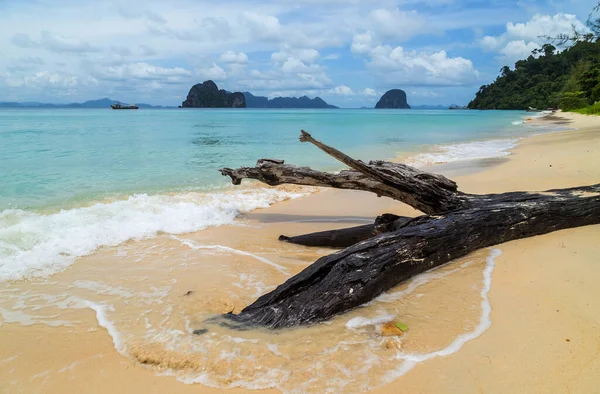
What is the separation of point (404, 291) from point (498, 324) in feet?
3.14

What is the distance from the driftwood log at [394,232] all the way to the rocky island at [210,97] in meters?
190

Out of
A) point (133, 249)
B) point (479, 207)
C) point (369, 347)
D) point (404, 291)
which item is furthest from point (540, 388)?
point (133, 249)

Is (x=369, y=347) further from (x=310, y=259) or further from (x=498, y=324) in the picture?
(x=310, y=259)

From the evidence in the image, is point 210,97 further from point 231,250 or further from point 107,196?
point 231,250

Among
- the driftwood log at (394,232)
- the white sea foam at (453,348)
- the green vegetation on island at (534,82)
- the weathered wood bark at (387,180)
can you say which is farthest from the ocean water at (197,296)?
the green vegetation on island at (534,82)

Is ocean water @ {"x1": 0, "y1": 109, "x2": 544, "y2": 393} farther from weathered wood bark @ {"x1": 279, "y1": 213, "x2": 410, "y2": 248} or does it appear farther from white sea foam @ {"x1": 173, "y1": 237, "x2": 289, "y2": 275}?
weathered wood bark @ {"x1": 279, "y1": 213, "x2": 410, "y2": 248}

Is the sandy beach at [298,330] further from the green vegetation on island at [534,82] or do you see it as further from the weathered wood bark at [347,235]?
the green vegetation on island at [534,82]

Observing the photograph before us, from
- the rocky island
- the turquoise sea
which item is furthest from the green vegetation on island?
the rocky island

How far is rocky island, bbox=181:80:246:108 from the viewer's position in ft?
606

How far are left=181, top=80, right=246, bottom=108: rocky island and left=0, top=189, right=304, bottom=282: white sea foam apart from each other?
614 ft

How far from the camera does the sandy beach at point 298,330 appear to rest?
283cm

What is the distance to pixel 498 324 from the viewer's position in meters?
3.38

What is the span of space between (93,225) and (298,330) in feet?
16.7

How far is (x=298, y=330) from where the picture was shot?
340 centimetres
